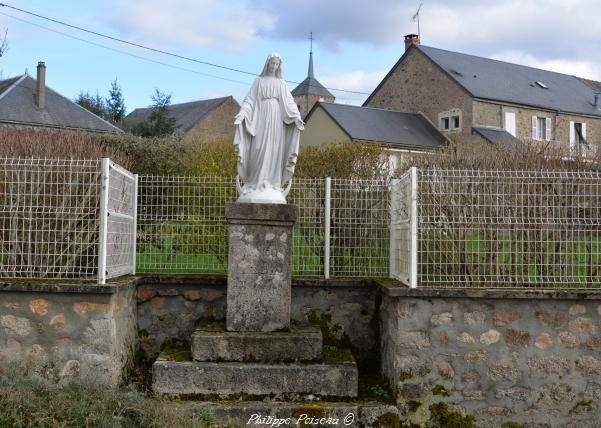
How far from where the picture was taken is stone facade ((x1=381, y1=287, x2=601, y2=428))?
5.86 m

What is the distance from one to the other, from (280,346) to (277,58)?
3.12m

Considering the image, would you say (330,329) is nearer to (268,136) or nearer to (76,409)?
(268,136)

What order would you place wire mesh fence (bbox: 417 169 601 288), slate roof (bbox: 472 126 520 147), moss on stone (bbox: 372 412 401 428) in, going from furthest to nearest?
slate roof (bbox: 472 126 520 147), wire mesh fence (bbox: 417 169 601 288), moss on stone (bbox: 372 412 401 428)

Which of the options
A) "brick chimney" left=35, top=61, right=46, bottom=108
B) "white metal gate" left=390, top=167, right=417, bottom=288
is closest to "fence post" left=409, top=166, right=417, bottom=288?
"white metal gate" left=390, top=167, right=417, bottom=288

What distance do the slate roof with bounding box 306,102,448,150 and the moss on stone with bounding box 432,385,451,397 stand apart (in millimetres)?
21509

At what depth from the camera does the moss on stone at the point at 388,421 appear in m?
5.71

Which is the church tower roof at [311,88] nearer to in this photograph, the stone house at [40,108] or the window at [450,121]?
the window at [450,121]

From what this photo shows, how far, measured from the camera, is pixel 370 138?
90.3 feet

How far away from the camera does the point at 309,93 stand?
60.7 metres

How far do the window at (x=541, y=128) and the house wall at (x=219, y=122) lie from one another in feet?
60.8

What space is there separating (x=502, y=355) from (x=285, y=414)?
219 centimetres

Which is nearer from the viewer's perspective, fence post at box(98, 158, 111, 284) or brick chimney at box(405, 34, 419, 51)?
fence post at box(98, 158, 111, 284)

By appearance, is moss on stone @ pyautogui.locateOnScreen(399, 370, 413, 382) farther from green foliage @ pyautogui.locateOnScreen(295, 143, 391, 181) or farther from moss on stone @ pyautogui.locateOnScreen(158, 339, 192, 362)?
green foliage @ pyautogui.locateOnScreen(295, 143, 391, 181)

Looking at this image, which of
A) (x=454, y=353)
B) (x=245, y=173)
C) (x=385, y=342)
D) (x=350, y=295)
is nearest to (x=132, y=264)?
(x=245, y=173)
